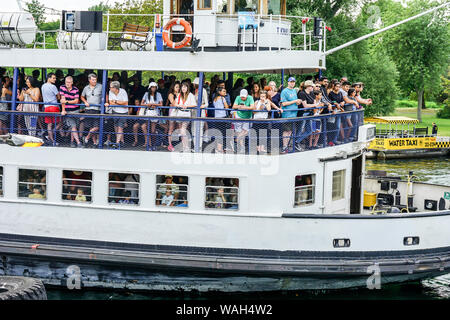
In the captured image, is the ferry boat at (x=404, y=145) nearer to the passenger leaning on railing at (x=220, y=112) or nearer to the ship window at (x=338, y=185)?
the ship window at (x=338, y=185)

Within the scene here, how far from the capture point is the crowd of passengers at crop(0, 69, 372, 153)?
1441 centimetres

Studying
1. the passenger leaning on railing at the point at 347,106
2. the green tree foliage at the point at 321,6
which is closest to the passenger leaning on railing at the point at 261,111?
the passenger leaning on railing at the point at 347,106

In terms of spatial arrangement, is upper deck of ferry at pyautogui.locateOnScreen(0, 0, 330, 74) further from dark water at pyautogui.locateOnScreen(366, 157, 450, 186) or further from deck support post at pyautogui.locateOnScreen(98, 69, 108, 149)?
dark water at pyautogui.locateOnScreen(366, 157, 450, 186)

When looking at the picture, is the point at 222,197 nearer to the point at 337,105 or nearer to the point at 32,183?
the point at 337,105

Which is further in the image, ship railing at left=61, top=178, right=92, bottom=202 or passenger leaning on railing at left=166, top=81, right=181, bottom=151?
ship railing at left=61, top=178, right=92, bottom=202

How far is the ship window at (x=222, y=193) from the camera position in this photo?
46.9 ft

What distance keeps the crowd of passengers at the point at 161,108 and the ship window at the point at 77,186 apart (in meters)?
0.63

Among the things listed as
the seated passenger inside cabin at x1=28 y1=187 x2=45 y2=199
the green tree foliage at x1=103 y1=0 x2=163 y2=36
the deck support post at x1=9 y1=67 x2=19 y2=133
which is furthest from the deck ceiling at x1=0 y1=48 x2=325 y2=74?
the green tree foliage at x1=103 y1=0 x2=163 y2=36

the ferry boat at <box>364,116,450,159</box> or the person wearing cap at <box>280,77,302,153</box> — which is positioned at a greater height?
the person wearing cap at <box>280,77,302,153</box>

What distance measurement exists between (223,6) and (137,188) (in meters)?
4.65

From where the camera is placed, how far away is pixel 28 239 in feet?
49.2

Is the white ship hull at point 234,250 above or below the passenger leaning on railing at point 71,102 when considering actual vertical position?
below

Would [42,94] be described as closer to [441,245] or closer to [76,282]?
[76,282]
